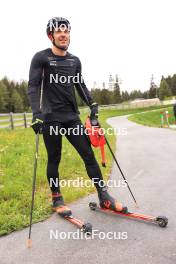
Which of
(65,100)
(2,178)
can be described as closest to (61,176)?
(2,178)

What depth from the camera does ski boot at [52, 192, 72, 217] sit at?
4.70 m

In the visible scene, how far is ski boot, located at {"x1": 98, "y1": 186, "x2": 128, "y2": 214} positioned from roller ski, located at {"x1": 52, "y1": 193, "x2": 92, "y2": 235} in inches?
19.8

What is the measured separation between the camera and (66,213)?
4684 mm

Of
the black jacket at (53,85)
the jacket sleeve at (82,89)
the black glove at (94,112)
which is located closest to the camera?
the black jacket at (53,85)

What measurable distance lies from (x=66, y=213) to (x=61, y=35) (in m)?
2.53

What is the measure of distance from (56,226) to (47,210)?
0.64m

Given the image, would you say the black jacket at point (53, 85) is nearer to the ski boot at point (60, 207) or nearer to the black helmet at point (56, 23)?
the black helmet at point (56, 23)

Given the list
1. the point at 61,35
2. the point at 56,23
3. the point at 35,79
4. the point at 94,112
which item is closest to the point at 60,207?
the point at 94,112

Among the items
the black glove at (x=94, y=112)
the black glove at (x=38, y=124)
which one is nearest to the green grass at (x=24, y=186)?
the black glove at (x=38, y=124)

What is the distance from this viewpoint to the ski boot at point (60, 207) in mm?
4703

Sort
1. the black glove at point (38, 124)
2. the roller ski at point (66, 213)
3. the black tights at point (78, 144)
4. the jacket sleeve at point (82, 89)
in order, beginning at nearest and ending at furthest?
1. the roller ski at point (66, 213)
2. the black glove at point (38, 124)
3. the black tights at point (78, 144)
4. the jacket sleeve at point (82, 89)

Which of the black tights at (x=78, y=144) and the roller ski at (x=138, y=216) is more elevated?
the black tights at (x=78, y=144)

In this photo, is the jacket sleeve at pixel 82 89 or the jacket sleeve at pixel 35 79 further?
the jacket sleeve at pixel 82 89

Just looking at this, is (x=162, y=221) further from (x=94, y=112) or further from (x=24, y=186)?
(x=24, y=186)
